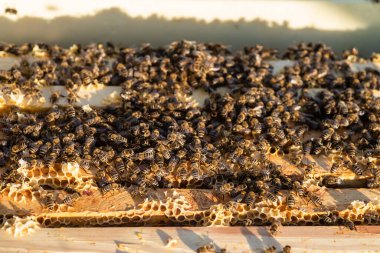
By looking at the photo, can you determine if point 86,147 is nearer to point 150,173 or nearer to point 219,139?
point 150,173

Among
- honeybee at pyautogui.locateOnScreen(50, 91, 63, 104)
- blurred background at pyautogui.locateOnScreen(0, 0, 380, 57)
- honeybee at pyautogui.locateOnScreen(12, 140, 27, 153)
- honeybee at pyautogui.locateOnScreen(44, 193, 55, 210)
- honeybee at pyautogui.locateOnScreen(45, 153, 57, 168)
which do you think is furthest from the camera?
blurred background at pyautogui.locateOnScreen(0, 0, 380, 57)

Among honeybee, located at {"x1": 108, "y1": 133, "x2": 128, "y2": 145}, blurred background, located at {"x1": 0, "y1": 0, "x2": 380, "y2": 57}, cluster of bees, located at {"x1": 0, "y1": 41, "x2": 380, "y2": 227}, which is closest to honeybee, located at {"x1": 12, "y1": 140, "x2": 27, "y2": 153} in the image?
cluster of bees, located at {"x1": 0, "y1": 41, "x2": 380, "y2": 227}

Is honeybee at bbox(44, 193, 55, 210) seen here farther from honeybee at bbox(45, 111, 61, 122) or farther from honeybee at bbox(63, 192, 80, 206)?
honeybee at bbox(45, 111, 61, 122)

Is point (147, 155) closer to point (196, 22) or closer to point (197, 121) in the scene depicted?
point (197, 121)

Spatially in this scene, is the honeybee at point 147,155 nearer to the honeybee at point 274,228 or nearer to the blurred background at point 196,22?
the honeybee at point 274,228

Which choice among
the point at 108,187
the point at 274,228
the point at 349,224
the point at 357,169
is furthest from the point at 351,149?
the point at 108,187

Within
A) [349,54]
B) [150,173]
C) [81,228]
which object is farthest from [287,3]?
[81,228]
